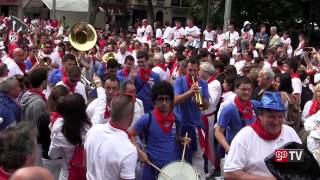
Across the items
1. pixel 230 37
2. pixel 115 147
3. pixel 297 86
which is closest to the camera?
pixel 115 147

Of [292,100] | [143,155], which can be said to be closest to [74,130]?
[143,155]

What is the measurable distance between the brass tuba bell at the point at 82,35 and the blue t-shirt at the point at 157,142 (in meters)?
7.05

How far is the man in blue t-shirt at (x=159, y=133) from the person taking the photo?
5750 millimetres

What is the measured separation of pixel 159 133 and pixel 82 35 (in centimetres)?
753

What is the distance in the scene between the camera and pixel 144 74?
9.10 m

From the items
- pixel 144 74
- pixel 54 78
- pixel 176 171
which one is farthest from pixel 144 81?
pixel 176 171

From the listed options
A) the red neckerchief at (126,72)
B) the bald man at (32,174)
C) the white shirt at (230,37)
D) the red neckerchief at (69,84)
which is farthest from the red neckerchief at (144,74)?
the white shirt at (230,37)

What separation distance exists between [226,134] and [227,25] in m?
15.3

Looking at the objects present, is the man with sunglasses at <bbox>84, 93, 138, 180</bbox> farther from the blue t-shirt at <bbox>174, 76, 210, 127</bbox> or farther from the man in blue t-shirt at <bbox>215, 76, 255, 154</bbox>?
the blue t-shirt at <bbox>174, 76, 210, 127</bbox>

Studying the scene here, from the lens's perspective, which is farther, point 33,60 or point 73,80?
point 33,60

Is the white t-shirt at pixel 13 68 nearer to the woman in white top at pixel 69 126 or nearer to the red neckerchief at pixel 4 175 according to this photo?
the woman in white top at pixel 69 126

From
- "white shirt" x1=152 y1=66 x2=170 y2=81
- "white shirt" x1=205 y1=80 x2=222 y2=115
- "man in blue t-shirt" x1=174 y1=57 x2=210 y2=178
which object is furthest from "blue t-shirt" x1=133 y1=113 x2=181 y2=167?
"white shirt" x1=152 y1=66 x2=170 y2=81

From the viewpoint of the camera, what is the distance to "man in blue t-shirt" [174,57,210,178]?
290 inches

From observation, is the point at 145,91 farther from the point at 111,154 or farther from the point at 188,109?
the point at 111,154
